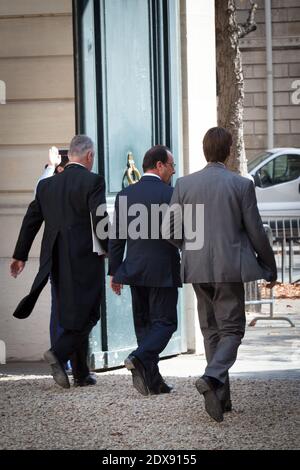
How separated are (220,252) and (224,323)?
435 millimetres

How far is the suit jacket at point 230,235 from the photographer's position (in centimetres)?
744

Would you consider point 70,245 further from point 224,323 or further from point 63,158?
point 224,323

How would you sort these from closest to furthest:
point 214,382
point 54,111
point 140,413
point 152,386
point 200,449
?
point 200,449, point 214,382, point 140,413, point 152,386, point 54,111

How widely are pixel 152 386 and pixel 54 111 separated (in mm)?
2965

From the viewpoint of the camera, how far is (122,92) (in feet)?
34.2

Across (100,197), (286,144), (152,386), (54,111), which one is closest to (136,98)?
(54,111)

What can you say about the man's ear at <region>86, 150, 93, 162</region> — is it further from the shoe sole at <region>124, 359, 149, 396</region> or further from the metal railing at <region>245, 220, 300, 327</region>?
the metal railing at <region>245, 220, 300, 327</region>

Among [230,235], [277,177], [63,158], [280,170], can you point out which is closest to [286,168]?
[280,170]

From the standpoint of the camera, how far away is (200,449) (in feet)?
22.6

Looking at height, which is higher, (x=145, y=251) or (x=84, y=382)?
(x=145, y=251)

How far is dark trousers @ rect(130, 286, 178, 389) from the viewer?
8.38 meters

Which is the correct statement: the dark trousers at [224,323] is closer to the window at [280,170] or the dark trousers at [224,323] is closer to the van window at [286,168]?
the window at [280,170]

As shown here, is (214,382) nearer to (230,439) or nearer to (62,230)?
(230,439)

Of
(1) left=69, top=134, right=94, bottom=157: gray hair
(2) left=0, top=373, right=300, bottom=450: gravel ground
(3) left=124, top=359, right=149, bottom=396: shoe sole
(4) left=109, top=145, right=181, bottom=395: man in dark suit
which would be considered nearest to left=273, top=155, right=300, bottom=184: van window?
(2) left=0, top=373, right=300, bottom=450: gravel ground
